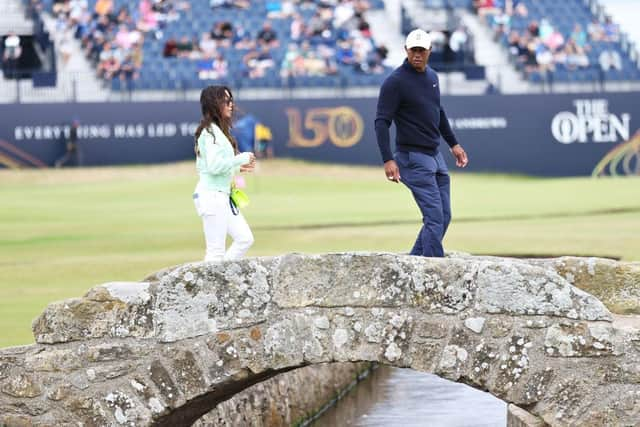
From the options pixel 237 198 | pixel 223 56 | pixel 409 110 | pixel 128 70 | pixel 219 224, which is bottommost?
pixel 128 70

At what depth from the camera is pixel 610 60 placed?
128ft

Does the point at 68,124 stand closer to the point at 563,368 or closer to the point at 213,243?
the point at 213,243

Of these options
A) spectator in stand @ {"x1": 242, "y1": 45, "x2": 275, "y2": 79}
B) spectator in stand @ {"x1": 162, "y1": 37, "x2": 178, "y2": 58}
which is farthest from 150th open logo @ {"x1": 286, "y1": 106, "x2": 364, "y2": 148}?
spectator in stand @ {"x1": 162, "y1": 37, "x2": 178, "y2": 58}

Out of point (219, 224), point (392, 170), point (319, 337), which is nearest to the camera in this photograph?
point (319, 337)

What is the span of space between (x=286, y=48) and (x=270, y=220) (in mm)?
12102

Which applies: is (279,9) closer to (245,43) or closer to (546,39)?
(245,43)

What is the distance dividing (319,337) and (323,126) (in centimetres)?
2713

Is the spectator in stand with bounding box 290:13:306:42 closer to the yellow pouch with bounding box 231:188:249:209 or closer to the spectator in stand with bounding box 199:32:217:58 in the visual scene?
the spectator in stand with bounding box 199:32:217:58

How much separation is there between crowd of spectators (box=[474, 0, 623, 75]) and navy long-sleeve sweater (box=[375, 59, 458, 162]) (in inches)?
1125

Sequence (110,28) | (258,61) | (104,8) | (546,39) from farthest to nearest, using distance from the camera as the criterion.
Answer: (546,39)
(104,8)
(110,28)
(258,61)

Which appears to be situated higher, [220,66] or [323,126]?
[220,66]

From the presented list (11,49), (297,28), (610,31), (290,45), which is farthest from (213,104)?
(610,31)

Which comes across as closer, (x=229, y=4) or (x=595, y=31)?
(x=229, y=4)

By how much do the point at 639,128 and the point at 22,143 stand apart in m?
14.7
